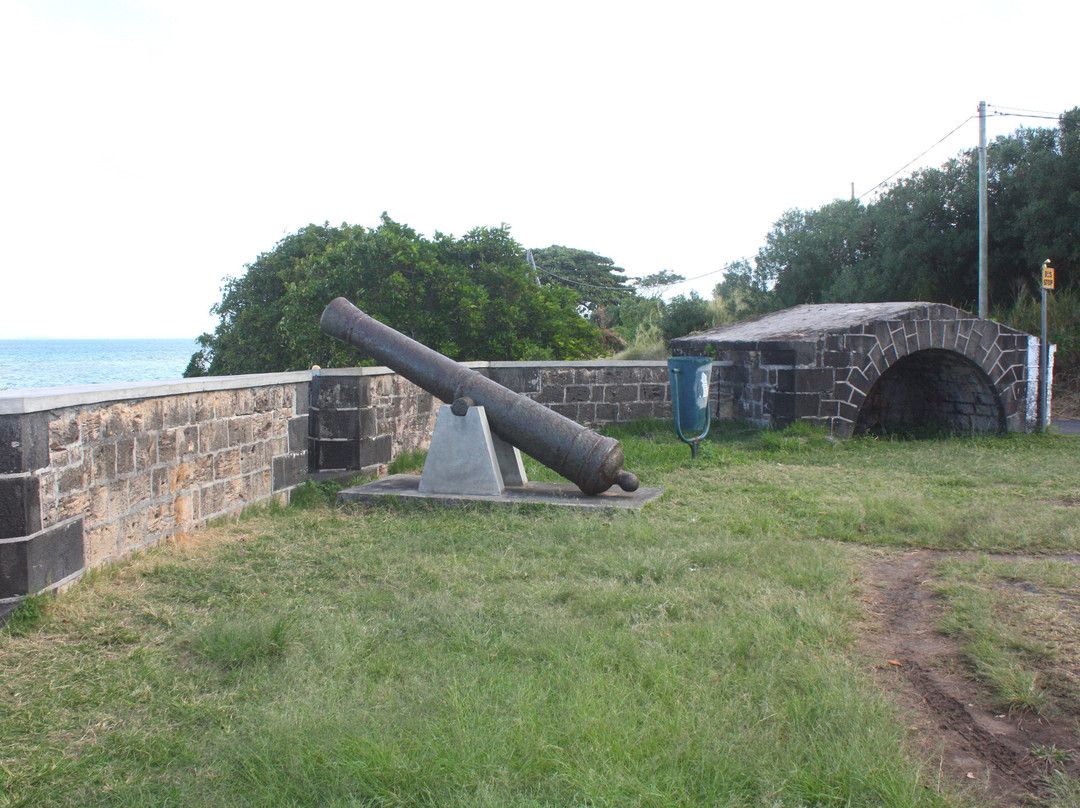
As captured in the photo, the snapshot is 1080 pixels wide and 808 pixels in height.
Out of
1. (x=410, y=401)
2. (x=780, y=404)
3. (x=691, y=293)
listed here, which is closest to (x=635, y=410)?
(x=780, y=404)


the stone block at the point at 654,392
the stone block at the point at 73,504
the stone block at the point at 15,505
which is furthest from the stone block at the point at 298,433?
the stone block at the point at 654,392

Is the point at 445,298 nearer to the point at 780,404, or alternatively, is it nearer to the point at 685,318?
the point at 780,404

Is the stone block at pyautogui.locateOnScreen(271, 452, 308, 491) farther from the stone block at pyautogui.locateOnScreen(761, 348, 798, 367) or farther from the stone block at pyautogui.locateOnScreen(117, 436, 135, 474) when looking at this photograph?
the stone block at pyautogui.locateOnScreen(761, 348, 798, 367)

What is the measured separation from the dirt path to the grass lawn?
0.12 m

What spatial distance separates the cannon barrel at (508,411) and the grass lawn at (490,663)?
1.41 ft

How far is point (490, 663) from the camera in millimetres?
3666

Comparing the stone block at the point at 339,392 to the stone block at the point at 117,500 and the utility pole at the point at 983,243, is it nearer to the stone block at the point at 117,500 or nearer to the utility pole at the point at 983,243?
the stone block at the point at 117,500

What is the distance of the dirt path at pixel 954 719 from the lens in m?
2.83

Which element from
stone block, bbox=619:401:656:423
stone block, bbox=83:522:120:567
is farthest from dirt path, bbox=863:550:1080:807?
stone block, bbox=619:401:656:423

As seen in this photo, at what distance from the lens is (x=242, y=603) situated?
4609mm

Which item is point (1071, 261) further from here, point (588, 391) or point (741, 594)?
point (741, 594)

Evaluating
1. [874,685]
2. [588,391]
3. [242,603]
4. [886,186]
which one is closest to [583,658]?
[874,685]

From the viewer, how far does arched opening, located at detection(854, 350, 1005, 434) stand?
12227mm

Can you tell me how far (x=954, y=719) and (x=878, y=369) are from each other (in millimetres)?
8715
